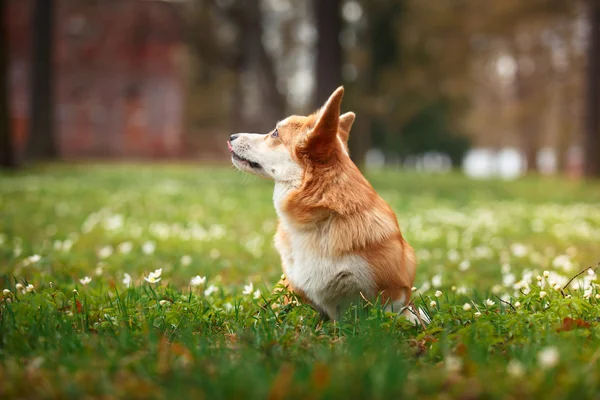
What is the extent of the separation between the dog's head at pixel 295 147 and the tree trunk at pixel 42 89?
74.0ft

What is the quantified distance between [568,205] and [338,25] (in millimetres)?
8002

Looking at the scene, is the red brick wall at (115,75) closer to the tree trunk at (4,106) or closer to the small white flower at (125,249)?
the tree trunk at (4,106)

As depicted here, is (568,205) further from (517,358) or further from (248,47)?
(248,47)

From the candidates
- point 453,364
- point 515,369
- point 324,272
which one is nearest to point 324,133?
point 324,272

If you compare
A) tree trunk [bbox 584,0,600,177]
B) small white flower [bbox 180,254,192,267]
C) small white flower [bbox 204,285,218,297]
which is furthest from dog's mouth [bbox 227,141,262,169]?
tree trunk [bbox 584,0,600,177]

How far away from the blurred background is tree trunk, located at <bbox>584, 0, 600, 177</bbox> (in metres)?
4.56

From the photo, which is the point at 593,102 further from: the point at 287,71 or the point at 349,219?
the point at 287,71

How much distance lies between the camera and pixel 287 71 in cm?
4316

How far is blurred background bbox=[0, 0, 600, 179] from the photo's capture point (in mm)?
26094

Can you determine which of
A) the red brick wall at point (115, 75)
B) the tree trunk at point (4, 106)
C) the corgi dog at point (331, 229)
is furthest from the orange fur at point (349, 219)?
the red brick wall at point (115, 75)

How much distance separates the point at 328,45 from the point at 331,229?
14.1 meters

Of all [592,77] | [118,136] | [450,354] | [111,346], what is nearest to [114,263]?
[111,346]

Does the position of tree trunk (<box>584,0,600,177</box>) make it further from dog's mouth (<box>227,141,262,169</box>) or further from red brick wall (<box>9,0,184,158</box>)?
red brick wall (<box>9,0,184,158</box>)

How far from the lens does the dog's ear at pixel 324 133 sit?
3.73 meters
